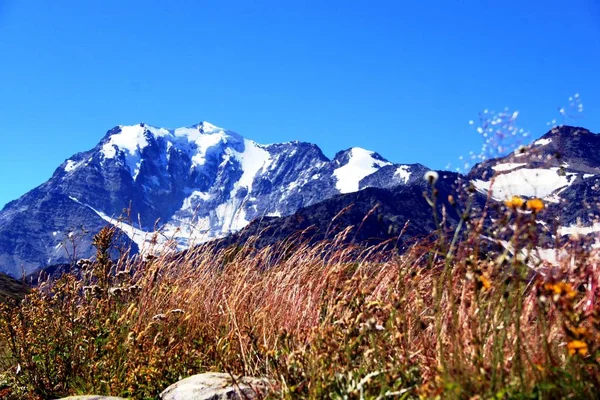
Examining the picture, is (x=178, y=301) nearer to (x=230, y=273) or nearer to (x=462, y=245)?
(x=230, y=273)

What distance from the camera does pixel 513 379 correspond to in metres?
2.75

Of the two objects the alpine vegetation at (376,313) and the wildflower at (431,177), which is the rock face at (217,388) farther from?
the wildflower at (431,177)

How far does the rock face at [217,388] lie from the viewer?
12.7 feet

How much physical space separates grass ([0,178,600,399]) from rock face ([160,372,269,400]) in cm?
16

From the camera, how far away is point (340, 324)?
4012 millimetres

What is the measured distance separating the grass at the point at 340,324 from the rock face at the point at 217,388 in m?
0.16

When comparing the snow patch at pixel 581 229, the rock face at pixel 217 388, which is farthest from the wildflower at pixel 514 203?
the rock face at pixel 217 388

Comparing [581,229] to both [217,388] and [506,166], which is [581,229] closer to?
[506,166]

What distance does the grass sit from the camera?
2.67 meters

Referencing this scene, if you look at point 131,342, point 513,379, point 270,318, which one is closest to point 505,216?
point 513,379

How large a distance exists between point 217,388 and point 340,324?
3.20 ft

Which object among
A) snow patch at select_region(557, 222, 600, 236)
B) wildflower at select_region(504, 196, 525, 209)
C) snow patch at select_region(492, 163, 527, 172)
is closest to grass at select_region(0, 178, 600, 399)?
wildflower at select_region(504, 196, 525, 209)

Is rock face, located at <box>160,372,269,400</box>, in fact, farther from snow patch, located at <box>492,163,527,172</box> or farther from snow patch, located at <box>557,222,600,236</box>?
snow patch, located at <box>557,222,600,236</box>

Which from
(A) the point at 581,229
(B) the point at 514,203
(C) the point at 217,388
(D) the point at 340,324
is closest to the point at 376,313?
(D) the point at 340,324
